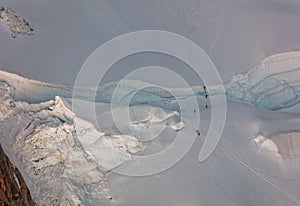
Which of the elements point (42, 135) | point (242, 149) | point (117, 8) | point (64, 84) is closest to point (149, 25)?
point (117, 8)

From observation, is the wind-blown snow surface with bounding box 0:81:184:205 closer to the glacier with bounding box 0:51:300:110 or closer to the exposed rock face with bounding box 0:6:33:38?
the glacier with bounding box 0:51:300:110

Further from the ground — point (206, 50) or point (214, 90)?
point (206, 50)

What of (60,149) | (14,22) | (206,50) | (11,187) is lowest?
(11,187)

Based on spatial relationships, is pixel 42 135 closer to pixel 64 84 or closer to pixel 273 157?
pixel 64 84

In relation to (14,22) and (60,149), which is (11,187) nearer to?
(60,149)

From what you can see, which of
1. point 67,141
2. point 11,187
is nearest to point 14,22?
point 67,141

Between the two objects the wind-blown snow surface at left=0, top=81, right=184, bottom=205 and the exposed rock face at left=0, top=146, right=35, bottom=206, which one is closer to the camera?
the exposed rock face at left=0, top=146, right=35, bottom=206

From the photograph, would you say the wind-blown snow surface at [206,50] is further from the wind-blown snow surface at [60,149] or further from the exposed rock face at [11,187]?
the exposed rock face at [11,187]

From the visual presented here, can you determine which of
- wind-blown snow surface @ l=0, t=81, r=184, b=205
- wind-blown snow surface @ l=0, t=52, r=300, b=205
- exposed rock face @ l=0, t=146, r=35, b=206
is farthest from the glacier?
exposed rock face @ l=0, t=146, r=35, b=206
